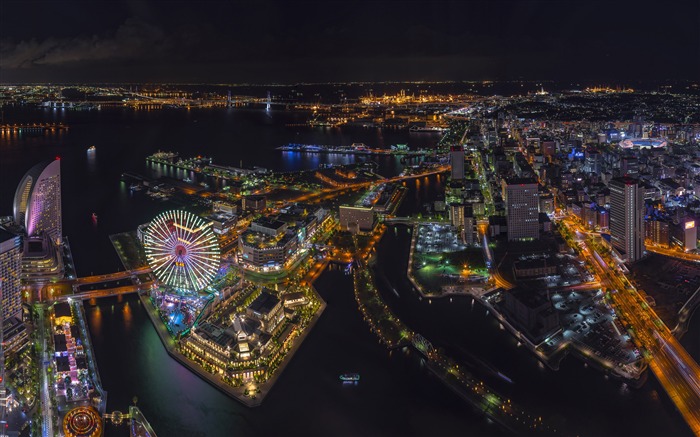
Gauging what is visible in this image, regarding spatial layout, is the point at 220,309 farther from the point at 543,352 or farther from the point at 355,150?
the point at 355,150

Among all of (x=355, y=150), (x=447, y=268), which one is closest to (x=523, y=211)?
(x=447, y=268)

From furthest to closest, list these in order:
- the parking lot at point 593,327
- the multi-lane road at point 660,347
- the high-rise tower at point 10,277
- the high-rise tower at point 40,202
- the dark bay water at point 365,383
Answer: the high-rise tower at point 40,202
the high-rise tower at point 10,277
the parking lot at point 593,327
the multi-lane road at point 660,347
the dark bay water at point 365,383

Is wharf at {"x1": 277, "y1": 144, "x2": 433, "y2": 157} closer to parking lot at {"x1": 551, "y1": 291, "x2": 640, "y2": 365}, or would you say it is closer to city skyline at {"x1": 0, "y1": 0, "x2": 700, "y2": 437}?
city skyline at {"x1": 0, "y1": 0, "x2": 700, "y2": 437}

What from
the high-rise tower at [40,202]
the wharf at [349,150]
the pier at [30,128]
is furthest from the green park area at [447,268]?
the pier at [30,128]

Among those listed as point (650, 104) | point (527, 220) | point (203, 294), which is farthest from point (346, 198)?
point (650, 104)

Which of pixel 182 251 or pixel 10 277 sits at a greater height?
pixel 182 251

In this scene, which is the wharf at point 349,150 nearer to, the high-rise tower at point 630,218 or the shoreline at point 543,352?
the high-rise tower at point 630,218

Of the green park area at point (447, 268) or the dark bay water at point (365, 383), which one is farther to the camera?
the green park area at point (447, 268)

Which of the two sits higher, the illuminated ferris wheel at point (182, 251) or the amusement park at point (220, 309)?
the illuminated ferris wheel at point (182, 251)

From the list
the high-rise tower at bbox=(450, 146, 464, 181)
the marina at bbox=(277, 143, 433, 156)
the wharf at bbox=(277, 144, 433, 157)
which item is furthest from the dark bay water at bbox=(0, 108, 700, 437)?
the marina at bbox=(277, 143, 433, 156)
